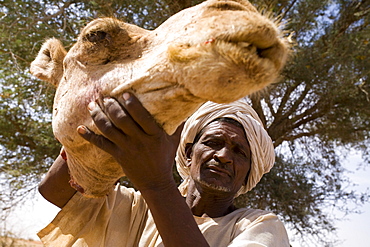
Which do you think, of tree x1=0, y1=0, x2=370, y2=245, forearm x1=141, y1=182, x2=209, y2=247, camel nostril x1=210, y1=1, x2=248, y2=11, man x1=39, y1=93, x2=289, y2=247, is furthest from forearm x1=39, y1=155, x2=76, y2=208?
tree x1=0, y1=0, x2=370, y2=245

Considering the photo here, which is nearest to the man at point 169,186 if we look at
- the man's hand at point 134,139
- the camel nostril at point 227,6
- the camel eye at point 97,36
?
the man's hand at point 134,139

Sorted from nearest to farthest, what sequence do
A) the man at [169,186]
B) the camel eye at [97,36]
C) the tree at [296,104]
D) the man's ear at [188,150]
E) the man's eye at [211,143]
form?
1. the man at [169,186]
2. the camel eye at [97,36]
3. the man's eye at [211,143]
4. the man's ear at [188,150]
5. the tree at [296,104]

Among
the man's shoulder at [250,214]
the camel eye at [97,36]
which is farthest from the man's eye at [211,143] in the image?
the camel eye at [97,36]

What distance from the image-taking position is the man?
1.38 metres

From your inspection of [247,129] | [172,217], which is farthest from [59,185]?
[247,129]

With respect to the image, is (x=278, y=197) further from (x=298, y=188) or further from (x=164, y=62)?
(x=164, y=62)

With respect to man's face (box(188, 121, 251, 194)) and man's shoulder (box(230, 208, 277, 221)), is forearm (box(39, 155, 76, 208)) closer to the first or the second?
man's face (box(188, 121, 251, 194))

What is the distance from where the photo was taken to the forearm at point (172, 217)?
154 centimetres

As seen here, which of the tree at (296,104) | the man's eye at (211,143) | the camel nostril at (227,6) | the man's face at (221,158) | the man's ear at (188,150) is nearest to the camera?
the camel nostril at (227,6)

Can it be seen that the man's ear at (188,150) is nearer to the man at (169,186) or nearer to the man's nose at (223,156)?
the man at (169,186)

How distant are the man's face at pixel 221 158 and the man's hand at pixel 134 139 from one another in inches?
38.0

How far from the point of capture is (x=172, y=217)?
1594mm

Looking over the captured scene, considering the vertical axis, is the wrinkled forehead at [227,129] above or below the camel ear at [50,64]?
below

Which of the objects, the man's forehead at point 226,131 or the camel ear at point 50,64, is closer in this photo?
the camel ear at point 50,64
